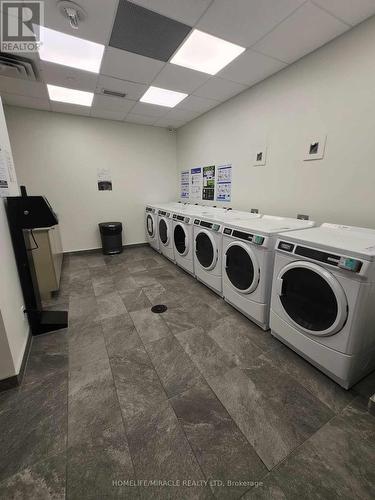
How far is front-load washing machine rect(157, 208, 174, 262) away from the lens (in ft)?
11.4

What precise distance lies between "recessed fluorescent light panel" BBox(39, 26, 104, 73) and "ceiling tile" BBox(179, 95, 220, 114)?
127cm

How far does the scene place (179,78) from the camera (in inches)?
97.5

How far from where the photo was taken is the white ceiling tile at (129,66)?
6.72 feet

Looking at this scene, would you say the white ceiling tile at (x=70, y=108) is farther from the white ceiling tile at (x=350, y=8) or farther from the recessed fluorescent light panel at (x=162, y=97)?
the white ceiling tile at (x=350, y=8)

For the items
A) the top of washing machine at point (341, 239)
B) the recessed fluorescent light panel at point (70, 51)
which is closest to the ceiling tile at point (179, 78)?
the recessed fluorescent light panel at point (70, 51)

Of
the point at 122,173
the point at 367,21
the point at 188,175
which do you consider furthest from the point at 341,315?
the point at 122,173

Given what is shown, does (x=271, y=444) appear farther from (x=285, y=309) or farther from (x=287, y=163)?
(x=287, y=163)

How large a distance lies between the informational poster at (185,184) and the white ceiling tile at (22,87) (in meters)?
2.44

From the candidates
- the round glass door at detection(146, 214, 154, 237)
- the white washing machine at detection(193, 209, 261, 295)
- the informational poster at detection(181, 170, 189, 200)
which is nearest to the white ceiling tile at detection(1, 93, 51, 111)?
the round glass door at detection(146, 214, 154, 237)

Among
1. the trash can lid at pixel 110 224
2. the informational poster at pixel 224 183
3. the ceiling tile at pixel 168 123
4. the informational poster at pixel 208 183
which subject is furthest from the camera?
the trash can lid at pixel 110 224

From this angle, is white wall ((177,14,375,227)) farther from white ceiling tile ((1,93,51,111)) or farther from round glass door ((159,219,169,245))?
white ceiling tile ((1,93,51,111))

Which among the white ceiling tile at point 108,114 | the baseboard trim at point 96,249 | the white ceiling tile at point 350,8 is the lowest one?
the baseboard trim at point 96,249

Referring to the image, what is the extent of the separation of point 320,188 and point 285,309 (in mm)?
1229

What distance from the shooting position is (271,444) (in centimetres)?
110
